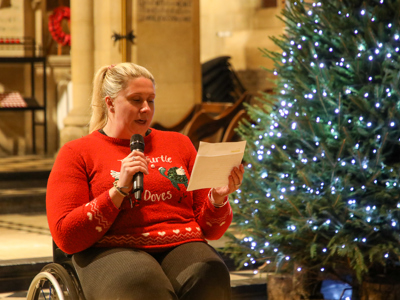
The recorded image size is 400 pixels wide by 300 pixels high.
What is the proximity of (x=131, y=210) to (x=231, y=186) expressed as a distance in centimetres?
38

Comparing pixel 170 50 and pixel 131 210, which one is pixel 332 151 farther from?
pixel 170 50

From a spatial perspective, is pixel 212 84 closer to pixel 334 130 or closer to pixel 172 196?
pixel 334 130

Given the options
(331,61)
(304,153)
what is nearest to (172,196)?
(304,153)

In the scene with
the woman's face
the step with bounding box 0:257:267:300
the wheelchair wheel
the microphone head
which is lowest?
the step with bounding box 0:257:267:300

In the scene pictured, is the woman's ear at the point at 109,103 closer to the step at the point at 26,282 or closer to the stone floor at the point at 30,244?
the stone floor at the point at 30,244

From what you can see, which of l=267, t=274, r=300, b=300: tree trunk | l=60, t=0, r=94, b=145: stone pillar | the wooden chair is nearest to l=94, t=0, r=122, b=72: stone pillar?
l=60, t=0, r=94, b=145: stone pillar

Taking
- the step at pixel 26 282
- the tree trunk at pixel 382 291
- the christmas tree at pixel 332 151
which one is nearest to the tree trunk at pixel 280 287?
the christmas tree at pixel 332 151

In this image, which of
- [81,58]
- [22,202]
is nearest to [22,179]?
[22,202]

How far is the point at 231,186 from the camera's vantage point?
2.48 meters

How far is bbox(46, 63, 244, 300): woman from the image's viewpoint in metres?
2.33

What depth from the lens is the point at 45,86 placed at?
9.19 meters

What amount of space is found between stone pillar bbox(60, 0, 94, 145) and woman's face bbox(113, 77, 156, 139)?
4.75 m

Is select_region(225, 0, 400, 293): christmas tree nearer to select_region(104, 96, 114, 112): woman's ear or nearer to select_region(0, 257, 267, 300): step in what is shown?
select_region(0, 257, 267, 300): step

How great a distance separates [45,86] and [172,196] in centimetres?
699
